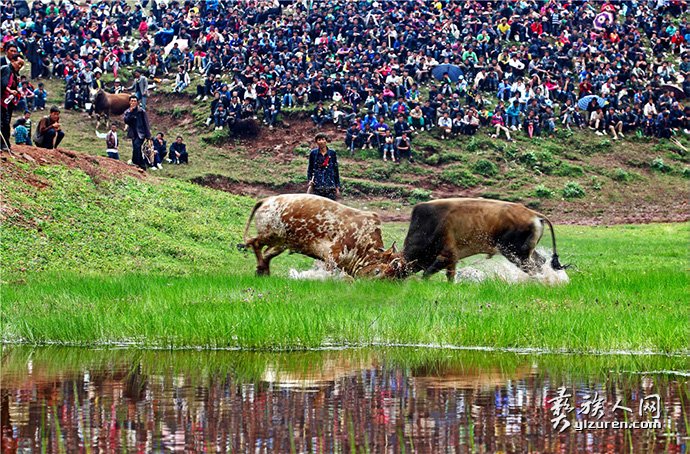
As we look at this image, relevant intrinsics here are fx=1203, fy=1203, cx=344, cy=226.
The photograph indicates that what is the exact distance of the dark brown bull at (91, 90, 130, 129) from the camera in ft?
147

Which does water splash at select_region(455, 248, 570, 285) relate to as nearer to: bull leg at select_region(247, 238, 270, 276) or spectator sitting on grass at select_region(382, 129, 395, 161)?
bull leg at select_region(247, 238, 270, 276)

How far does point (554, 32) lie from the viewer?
5341 cm

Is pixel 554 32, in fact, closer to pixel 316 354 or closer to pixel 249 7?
pixel 249 7

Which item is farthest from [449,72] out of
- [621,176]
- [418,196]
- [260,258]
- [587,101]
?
[260,258]

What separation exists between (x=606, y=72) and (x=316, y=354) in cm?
3877

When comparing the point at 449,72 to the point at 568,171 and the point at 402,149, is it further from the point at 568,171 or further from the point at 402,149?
the point at 568,171

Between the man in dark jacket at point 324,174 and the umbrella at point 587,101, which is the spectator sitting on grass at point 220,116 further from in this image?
the man in dark jacket at point 324,174

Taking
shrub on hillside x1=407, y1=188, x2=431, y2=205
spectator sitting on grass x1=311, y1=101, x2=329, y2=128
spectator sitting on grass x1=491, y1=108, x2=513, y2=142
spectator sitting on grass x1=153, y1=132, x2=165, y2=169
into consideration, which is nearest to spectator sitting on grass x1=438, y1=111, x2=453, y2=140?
spectator sitting on grass x1=491, y1=108, x2=513, y2=142

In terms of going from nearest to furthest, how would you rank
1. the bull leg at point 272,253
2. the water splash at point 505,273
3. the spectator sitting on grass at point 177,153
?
the water splash at point 505,273
the bull leg at point 272,253
the spectator sitting on grass at point 177,153

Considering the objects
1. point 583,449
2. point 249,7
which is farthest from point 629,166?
point 583,449

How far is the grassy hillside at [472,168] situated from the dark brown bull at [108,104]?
0.97m

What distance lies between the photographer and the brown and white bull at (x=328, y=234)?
1789 cm

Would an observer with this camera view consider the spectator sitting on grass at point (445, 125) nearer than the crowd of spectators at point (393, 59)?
Yes

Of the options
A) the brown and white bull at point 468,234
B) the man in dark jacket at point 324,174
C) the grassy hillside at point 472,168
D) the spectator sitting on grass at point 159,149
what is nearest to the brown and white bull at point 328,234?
the brown and white bull at point 468,234
